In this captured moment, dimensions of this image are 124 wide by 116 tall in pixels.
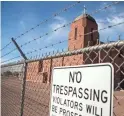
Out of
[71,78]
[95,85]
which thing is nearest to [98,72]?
[95,85]

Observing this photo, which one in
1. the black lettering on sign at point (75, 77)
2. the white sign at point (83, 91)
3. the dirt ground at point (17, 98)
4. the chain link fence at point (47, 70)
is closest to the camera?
the white sign at point (83, 91)

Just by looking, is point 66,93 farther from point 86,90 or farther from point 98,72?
point 98,72

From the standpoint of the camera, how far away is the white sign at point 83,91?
5.70ft

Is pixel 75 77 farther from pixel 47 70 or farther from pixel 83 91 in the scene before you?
pixel 47 70

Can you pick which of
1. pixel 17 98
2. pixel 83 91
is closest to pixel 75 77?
pixel 83 91

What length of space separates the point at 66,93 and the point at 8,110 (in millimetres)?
4680

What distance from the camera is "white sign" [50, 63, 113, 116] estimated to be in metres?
1.74

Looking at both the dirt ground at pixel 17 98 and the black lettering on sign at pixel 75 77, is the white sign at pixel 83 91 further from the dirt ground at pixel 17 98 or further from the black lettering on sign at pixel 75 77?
the dirt ground at pixel 17 98

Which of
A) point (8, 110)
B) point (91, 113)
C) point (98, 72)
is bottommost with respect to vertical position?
point (8, 110)

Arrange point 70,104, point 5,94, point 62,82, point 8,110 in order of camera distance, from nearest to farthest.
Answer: point 70,104, point 62,82, point 8,110, point 5,94

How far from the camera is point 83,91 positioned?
1.97m

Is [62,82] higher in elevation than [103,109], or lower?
higher

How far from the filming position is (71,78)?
2.17 m

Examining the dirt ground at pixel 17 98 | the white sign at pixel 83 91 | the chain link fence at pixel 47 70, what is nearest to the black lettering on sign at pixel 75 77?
the white sign at pixel 83 91
